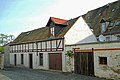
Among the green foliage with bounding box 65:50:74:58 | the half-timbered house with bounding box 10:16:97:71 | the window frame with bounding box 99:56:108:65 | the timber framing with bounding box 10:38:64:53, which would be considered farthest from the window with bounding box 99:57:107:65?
the timber framing with bounding box 10:38:64:53

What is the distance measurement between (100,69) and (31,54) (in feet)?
45.4

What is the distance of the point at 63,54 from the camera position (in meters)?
20.0

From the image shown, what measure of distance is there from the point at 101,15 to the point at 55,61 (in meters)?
13.2

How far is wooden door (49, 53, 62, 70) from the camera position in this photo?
20.8m

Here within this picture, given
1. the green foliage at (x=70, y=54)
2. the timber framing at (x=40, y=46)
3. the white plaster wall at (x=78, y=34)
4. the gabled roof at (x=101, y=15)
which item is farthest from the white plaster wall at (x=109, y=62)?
the gabled roof at (x=101, y=15)

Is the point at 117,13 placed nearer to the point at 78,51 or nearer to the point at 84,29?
the point at 84,29

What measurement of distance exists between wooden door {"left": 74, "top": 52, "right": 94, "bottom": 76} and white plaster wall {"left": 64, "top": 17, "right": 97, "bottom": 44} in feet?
10.3

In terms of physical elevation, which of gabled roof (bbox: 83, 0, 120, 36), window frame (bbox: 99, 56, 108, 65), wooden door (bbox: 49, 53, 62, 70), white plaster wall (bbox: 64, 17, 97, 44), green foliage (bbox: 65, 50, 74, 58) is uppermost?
gabled roof (bbox: 83, 0, 120, 36)

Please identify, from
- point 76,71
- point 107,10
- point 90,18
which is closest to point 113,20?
point 107,10

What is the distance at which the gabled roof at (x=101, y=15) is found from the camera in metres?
26.8

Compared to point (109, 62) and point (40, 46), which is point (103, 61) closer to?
point (109, 62)

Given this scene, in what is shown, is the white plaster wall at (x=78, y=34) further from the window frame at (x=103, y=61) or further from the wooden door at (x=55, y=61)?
the window frame at (x=103, y=61)

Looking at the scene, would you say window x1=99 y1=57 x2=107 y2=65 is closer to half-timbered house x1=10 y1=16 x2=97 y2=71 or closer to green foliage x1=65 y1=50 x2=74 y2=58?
green foliage x1=65 y1=50 x2=74 y2=58

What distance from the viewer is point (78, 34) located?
2206cm
